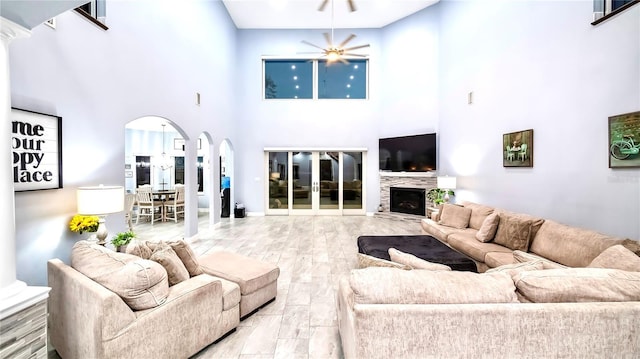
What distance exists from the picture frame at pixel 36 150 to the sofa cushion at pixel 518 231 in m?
5.29

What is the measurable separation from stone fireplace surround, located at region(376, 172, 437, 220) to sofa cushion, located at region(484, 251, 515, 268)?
4.26m

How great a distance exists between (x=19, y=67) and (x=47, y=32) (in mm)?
512

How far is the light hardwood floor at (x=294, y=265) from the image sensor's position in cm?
232

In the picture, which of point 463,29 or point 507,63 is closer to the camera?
point 507,63

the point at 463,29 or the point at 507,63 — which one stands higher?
the point at 463,29

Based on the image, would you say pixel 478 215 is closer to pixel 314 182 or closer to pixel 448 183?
pixel 448 183

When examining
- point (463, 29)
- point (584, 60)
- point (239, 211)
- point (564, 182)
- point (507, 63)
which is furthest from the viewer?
point (239, 211)

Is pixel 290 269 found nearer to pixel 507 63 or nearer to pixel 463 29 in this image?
pixel 507 63

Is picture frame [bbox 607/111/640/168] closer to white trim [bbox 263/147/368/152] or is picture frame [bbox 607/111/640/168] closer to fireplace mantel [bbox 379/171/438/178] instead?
fireplace mantel [bbox 379/171/438/178]

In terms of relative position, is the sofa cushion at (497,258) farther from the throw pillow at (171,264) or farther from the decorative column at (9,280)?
the decorative column at (9,280)

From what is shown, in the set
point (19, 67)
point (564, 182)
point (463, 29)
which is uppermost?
point (463, 29)

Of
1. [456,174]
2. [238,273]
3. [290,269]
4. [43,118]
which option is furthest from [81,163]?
[456,174]

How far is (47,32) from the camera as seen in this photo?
2.65 meters

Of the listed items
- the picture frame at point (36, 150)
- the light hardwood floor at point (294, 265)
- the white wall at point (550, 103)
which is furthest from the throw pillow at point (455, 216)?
the picture frame at point (36, 150)
